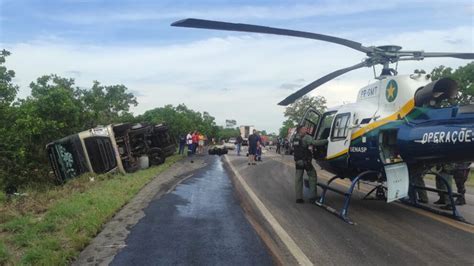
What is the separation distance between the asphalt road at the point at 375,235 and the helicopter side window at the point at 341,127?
1502 mm

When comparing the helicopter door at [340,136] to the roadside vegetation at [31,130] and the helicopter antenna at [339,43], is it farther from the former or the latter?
the roadside vegetation at [31,130]

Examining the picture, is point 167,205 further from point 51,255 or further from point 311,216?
point 51,255

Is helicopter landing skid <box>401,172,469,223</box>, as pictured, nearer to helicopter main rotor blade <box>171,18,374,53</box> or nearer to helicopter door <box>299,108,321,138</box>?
helicopter door <box>299,108,321,138</box>

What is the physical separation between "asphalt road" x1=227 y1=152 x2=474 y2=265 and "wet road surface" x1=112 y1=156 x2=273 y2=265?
700 mm

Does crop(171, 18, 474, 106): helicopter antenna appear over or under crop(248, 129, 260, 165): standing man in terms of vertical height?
over

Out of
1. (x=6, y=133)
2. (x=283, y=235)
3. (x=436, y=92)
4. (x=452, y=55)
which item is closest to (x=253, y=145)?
(x=6, y=133)

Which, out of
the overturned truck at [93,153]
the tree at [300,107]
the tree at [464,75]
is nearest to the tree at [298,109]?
the tree at [300,107]

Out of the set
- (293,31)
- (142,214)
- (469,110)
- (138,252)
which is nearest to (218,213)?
(142,214)

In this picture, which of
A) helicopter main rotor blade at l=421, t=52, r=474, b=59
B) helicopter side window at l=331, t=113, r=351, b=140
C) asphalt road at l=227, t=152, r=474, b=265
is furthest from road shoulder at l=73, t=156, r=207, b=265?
helicopter main rotor blade at l=421, t=52, r=474, b=59

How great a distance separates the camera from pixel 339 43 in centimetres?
826

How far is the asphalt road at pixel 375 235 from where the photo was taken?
5965mm

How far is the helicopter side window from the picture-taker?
9.99m

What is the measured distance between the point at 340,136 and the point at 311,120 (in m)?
1.53

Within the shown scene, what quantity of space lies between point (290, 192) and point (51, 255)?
735 cm
